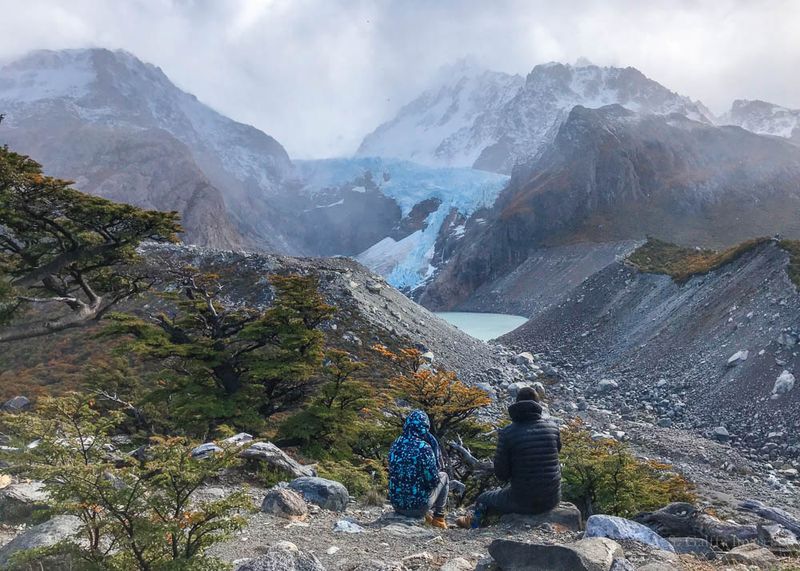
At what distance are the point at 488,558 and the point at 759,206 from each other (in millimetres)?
91393

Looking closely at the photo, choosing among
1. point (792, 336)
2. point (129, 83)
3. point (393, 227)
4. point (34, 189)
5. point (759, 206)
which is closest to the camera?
point (34, 189)

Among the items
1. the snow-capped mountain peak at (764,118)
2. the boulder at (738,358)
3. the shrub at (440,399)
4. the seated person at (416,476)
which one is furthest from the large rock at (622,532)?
the snow-capped mountain peak at (764,118)

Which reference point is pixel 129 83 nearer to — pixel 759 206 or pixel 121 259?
pixel 759 206

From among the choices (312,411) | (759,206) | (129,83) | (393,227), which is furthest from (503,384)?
(129,83)

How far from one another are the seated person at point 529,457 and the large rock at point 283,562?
8.23ft

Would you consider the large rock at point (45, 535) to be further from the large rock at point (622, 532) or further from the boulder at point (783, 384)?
the boulder at point (783, 384)

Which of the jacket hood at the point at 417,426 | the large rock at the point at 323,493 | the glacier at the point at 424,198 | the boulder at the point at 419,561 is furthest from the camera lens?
the glacier at the point at 424,198

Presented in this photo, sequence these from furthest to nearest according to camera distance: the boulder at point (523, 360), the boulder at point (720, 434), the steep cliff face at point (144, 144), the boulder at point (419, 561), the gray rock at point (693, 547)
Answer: the steep cliff face at point (144, 144), the boulder at point (523, 360), the boulder at point (720, 434), the gray rock at point (693, 547), the boulder at point (419, 561)

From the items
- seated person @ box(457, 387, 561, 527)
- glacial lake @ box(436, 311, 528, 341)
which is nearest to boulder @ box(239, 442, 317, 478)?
seated person @ box(457, 387, 561, 527)

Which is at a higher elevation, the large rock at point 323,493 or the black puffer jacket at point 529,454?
the black puffer jacket at point 529,454

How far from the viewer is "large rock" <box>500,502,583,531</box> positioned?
6324 mm

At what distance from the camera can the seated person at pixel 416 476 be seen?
726cm

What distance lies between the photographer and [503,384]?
25.7 metres

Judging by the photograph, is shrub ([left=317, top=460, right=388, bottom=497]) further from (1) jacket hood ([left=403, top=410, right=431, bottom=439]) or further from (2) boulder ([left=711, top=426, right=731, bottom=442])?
(2) boulder ([left=711, top=426, right=731, bottom=442])
